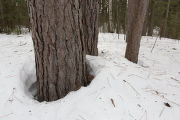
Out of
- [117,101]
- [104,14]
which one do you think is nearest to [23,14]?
[104,14]

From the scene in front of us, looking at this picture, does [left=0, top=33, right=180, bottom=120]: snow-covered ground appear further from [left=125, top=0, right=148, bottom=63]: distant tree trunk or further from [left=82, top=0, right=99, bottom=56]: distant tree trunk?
[left=125, top=0, right=148, bottom=63]: distant tree trunk

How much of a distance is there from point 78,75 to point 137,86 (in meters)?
0.69

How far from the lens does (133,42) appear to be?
254 centimetres

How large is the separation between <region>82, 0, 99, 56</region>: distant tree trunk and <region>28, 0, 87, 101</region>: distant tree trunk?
0.55 metres

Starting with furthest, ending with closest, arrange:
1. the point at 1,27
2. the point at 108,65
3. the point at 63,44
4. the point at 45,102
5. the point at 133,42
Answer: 1. the point at 1,27
2. the point at 133,42
3. the point at 108,65
4. the point at 45,102
5. the point at 63,44

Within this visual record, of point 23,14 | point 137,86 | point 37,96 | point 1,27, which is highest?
point 23,14

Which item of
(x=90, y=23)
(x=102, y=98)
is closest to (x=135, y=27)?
(x=90, y=23)

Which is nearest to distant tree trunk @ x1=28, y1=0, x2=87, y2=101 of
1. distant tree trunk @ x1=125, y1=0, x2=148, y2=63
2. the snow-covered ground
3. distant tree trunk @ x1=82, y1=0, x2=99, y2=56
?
the snow-covered ground

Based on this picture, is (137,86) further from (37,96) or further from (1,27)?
(1,27)

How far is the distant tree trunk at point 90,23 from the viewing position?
2076mm

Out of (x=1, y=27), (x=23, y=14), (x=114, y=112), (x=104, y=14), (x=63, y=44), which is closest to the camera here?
(x=114, y=112)

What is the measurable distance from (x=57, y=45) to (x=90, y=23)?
0.83 meters

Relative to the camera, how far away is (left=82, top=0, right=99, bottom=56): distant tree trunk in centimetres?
208

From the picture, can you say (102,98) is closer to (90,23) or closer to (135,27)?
(90,23)
